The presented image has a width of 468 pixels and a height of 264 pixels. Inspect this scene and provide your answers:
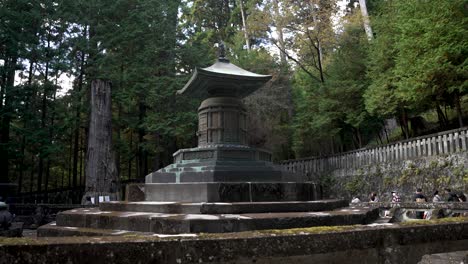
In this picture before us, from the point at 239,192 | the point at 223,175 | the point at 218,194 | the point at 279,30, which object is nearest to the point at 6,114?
the point at 223,175

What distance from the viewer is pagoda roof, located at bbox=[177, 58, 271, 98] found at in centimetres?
934

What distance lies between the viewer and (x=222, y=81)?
9555 millimetres

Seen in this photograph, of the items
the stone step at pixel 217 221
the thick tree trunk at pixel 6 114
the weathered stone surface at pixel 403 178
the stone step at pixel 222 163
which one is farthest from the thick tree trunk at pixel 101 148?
the weathered stone surface at pixel 403 178

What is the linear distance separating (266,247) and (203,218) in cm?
218

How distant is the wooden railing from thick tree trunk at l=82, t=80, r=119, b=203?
8356mm

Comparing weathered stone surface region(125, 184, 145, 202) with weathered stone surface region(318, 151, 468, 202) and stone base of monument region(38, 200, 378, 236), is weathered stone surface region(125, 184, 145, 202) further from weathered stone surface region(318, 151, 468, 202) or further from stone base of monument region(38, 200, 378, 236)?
weathered stone surface region(318, 151, 468, 202)

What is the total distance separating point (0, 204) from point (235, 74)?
20.1 feet

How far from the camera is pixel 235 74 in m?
9.56

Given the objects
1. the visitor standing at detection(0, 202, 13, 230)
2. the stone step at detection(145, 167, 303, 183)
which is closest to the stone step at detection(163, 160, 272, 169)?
the stone step at detection(145, 167, 303, 183)

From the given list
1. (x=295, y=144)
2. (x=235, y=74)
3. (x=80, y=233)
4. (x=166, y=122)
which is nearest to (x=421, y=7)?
Result: (x=235, y=74)

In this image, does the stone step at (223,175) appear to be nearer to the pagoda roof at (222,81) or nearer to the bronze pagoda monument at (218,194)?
the bronze pagoda monument at (218,194)

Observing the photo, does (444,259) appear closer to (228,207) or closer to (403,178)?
(228,207)

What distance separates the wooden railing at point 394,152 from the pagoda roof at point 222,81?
253 cm

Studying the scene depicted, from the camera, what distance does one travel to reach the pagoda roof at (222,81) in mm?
9344
